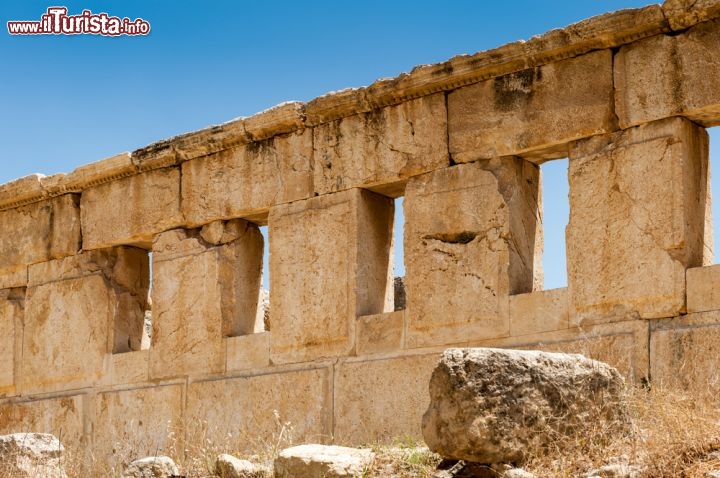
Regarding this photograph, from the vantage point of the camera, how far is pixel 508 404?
19.1ft

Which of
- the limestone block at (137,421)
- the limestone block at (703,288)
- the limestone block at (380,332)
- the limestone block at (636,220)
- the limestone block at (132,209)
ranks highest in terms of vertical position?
the limestone block at (132,209)

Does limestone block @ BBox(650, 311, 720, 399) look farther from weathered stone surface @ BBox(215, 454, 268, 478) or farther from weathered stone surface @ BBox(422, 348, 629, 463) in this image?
weathered stone surface @ BBox(215, 454, 268, 478)

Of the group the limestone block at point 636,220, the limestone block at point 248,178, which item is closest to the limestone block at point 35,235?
the limestone block at point 248,178

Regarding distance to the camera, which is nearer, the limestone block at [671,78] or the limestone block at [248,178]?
the limestone block at [671,78]

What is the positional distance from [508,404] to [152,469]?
2.09 meters

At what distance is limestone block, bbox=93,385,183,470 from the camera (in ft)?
31.4

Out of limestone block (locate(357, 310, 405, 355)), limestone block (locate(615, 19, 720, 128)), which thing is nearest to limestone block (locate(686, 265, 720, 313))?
limestone block (locate(615, 19, 720, 128))

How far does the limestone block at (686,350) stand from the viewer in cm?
708

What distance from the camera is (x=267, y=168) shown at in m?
9.48

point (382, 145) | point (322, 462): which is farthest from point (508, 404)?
point (382, 145)

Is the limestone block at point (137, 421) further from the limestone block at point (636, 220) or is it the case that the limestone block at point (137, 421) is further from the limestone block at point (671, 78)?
the limestone block at point (671, 78)

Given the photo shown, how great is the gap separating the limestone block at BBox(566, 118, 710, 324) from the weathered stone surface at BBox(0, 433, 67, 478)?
3268mm

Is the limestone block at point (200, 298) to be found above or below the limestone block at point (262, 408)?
above

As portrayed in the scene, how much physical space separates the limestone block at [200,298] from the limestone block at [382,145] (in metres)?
1.01
